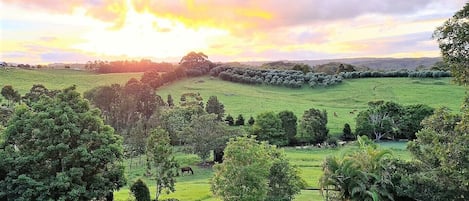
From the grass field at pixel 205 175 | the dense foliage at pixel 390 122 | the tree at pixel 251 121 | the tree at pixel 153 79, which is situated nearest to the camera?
the grass field at pixel 205 175

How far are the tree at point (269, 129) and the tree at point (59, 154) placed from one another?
136 ft

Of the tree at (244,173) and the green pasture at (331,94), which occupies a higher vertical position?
the tree at (244,173)

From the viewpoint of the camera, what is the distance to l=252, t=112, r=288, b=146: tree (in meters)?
67.7

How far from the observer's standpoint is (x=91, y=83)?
112 m

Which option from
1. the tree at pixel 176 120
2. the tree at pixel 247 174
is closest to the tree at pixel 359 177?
the tree at pixel 247 174

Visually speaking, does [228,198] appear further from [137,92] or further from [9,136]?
[137,92]

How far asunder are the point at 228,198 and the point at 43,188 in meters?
9.83

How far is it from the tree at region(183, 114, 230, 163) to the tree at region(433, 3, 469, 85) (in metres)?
37.5

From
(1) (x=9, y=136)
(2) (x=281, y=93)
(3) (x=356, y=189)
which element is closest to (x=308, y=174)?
(3) (x=356, y=189)

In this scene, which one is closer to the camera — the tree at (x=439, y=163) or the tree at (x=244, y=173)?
the tree at (x=439, y=163)

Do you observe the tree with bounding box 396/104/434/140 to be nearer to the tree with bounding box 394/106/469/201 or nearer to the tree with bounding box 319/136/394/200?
the tree with bounding box 394/106/469/201

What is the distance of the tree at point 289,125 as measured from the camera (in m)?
70.8

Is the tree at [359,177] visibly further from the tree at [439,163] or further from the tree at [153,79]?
the tree at [153,79]

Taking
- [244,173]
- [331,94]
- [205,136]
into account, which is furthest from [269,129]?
[244,173]
